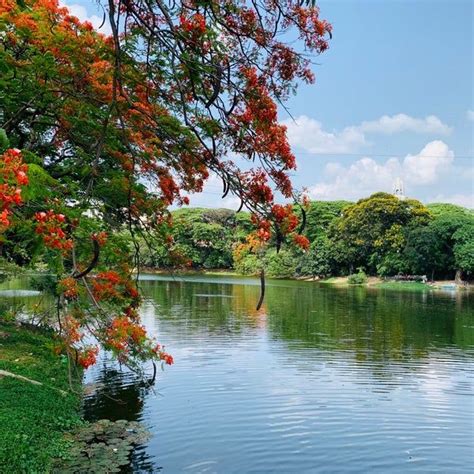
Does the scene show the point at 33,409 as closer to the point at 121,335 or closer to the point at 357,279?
the point at 121,335

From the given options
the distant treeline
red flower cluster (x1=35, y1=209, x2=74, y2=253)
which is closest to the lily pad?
red flower cluster (x1=35, y1=209, x2=74, y2=253)

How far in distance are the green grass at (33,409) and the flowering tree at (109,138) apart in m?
1.13

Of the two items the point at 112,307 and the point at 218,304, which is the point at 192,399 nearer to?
the point at 112,307

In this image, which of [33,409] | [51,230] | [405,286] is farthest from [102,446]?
[405,286]

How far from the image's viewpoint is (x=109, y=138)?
10938 mm

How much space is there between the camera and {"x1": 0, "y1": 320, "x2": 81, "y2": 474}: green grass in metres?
8.11

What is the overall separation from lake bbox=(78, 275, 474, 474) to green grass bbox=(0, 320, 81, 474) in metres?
0.84

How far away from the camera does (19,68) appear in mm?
10734

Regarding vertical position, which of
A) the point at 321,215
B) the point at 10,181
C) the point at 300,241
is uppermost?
the point at 321,215

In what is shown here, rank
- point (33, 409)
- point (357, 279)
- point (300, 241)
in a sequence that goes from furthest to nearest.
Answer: point (357, 279)
point (33, 409)
point (300, 241)

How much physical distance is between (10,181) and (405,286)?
5084 centimetres

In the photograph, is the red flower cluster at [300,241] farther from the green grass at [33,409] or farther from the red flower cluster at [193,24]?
the green grass at [33,409]

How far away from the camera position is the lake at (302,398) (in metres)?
9.84

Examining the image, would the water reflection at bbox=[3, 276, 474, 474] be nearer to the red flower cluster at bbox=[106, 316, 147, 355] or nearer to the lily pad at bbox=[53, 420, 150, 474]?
the lily pad at bbox=[53, 420, 150, 474]
